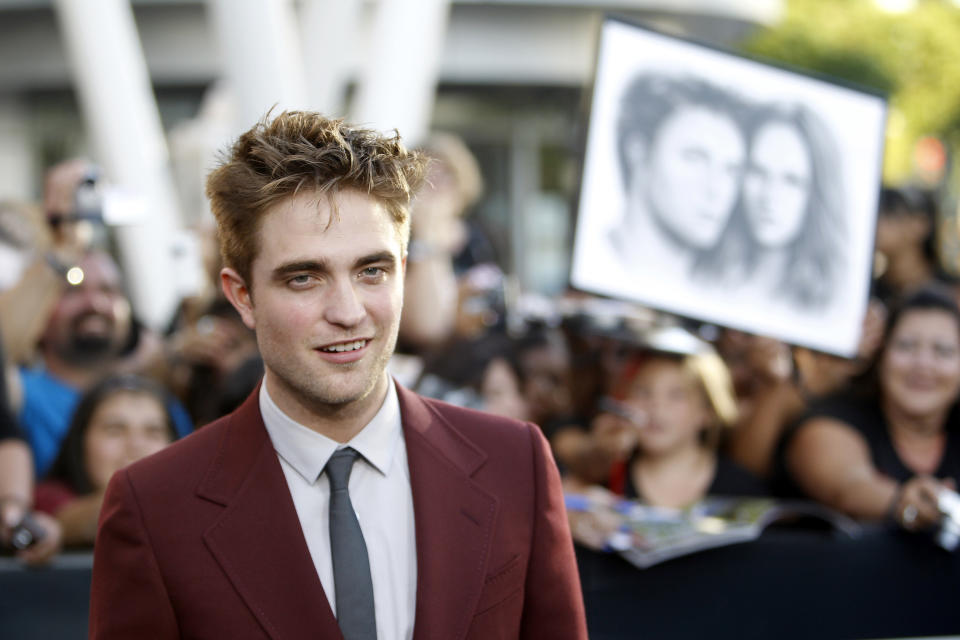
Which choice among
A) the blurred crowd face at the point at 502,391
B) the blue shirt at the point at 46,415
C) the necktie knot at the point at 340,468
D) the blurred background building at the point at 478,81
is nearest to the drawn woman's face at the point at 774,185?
the blurred crowd face at the point at 502,391

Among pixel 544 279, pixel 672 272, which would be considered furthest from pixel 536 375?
pixel 544 279

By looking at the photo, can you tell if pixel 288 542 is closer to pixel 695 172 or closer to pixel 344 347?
pixel 344 347

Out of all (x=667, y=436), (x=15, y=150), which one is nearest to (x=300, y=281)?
(x=667, y=436)

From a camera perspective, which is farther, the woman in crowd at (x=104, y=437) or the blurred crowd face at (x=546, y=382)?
the blurred crowd face at (x=546, y=382)

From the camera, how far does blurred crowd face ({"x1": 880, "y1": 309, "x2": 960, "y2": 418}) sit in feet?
12.8

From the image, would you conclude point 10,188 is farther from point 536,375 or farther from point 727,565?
point 727,565

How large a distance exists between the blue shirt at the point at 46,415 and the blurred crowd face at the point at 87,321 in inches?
6.7

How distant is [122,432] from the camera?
12.2 ft

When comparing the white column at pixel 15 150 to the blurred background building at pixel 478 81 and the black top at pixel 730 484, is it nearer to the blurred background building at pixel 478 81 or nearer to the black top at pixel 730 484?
the blurred background building at pixel 478 81

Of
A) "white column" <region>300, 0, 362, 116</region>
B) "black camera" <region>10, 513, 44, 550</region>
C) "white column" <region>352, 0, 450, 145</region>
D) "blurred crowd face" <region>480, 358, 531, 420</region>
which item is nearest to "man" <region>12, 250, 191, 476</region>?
"black camera" <region>10, 513, 44, 550</region>

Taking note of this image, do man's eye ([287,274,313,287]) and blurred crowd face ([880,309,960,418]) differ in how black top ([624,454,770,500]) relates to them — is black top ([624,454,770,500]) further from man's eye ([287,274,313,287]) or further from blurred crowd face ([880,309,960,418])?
man's eye ([287,274,313,287])

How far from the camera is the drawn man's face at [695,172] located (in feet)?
12.8

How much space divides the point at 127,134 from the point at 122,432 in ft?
16.5

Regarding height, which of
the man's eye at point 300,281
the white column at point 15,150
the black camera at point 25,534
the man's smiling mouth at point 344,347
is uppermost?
the man's eye at point 300,281
